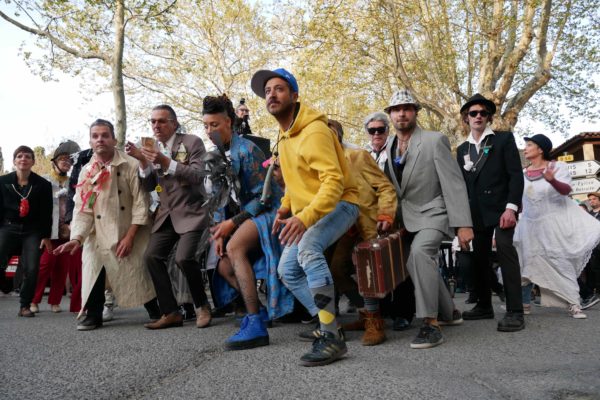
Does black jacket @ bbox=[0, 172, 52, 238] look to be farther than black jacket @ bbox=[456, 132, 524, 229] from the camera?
Yes

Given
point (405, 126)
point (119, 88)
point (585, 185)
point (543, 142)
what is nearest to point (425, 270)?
point (405, 126)

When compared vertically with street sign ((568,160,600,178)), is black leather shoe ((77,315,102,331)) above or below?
below

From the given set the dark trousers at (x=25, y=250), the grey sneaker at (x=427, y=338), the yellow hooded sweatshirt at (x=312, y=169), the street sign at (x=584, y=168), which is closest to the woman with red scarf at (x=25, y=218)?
the dark trousers at (x=25, y=250)

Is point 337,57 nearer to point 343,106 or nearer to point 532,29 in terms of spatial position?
point 532,29

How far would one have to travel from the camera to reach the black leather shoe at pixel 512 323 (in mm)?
4898

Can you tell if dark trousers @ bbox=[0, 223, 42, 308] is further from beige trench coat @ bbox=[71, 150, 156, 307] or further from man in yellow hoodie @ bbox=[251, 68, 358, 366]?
man in yellow hoodie @ bbox=[251, 68, 358, 366]

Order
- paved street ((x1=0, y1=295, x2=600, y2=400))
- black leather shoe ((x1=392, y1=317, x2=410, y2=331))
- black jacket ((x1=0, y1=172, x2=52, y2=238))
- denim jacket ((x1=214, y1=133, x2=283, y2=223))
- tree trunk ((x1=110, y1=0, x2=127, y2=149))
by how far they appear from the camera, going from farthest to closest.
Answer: tree trunk ((x1=110, y1=0, x2=127, y2=149)) < black jacket ((x1=0, y1=172, x2=52, y2=238)) < black leather shoe ((x1=392, y1=317, x2=410, y2=331)) < denim jacket ((x1=214, y1=133, x2=283, y2=223)) < paved street ((x1=0, y1=295, x2=600, y2=400))

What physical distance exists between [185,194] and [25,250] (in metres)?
2.92

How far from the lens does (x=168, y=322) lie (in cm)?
555

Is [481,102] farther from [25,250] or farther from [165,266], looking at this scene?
[25,250]

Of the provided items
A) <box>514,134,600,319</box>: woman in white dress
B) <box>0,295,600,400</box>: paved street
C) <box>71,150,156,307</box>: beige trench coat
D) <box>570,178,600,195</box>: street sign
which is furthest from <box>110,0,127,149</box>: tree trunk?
<box>570,178,600,195</box>: street sign

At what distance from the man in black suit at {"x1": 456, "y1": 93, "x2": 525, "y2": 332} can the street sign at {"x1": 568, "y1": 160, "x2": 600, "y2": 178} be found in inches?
460

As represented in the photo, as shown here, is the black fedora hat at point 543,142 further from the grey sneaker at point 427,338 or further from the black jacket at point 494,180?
the grey sneaker at point 427,338

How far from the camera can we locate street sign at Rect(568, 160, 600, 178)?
16130 mm
